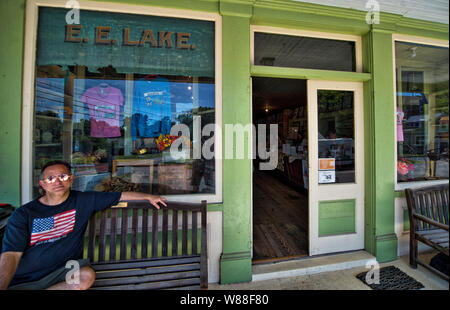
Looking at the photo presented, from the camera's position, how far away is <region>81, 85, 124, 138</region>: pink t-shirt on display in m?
2.21

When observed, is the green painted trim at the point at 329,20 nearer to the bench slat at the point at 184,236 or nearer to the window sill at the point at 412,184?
the window sill at the point at 412,184

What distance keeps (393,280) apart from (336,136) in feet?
5.93

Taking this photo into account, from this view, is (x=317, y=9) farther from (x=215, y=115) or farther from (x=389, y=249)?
(x=389, y=249)

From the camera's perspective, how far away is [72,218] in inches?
58.4

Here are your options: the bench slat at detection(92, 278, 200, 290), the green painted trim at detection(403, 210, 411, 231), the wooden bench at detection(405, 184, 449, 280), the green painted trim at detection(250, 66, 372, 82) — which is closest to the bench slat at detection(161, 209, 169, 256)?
the bench slat at detection(92, 278, 200, 290)

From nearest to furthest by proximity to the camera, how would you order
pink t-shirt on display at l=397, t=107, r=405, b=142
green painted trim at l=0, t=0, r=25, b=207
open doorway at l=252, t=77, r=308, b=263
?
green painted trim at l=0, t=0, r=25, b=207
pink t-shirt on display at l=397, t=107, r=405, b=142
open doorway at l=252, t=77, r=308, b=263

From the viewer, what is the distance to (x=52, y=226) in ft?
4.58

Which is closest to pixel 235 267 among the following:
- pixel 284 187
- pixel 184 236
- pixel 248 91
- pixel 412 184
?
pixel 184 236

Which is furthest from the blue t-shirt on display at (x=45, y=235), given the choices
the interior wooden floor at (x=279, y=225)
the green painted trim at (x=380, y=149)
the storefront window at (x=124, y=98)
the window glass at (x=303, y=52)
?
the green painted trim at (x=380, y=149)

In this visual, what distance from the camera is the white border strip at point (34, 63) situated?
1.91 metres

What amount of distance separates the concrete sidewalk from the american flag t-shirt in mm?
1528

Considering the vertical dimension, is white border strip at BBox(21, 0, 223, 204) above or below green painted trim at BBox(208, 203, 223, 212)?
above

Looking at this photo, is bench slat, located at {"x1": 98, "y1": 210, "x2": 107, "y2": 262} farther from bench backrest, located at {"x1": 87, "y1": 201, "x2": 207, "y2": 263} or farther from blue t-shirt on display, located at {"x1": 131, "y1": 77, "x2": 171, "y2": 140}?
blue t-shirt on display, located at {"x1": 131, "y1": 77, "x2": 171, "y2": 140}
